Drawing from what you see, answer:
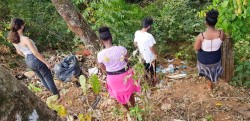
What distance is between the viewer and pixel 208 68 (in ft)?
14.8

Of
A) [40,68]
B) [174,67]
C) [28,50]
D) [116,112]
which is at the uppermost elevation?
[28,50]

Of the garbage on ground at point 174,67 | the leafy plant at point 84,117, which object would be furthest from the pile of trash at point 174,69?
the leafy plant at point 84,117

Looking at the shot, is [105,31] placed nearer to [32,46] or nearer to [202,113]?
[32,46]

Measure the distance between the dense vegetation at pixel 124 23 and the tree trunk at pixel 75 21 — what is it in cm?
85

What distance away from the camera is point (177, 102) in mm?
4648

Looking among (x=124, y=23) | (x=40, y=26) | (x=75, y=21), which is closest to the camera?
(x=75, y=21)

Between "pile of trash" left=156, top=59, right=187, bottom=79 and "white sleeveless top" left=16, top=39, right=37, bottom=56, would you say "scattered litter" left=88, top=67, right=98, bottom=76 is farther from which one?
"white sleeveless top" left=16, top=39, right=37, bottom=56

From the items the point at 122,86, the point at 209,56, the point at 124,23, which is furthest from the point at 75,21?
the point at 209,56

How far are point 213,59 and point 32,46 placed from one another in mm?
2543

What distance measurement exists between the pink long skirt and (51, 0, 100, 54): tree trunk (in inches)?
65.2

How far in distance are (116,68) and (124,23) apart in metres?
2.96

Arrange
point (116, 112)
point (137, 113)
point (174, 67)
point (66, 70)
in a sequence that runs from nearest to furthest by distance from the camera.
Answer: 1. point (137, 113)
2. point (116, 112)
3. point (66, 70)
4. point (174, 67)

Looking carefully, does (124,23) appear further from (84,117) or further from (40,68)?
(84,117)

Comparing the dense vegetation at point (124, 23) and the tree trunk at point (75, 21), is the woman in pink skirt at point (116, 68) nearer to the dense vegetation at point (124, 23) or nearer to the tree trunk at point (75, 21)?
the tree trunk at point (75, 21)
